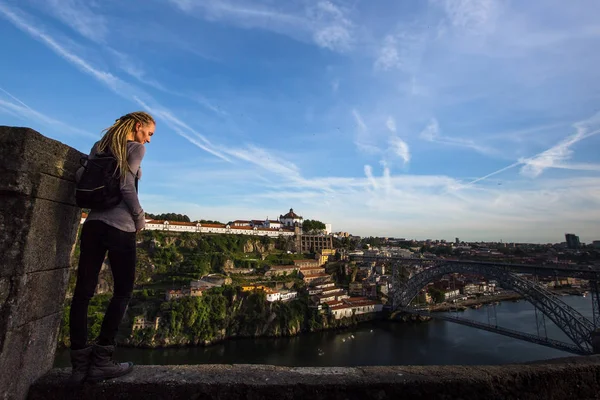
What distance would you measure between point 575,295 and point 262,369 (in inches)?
2607

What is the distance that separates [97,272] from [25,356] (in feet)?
1.29

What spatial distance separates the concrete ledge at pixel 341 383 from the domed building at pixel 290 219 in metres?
61.4

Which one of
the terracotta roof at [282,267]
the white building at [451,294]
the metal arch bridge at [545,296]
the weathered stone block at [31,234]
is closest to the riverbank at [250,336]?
the metal arch bridge at [545,296]

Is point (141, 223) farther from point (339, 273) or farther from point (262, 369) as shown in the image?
point (339, 273)

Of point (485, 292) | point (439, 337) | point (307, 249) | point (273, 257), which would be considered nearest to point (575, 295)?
point (485, 292)

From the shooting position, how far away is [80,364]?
1.35m

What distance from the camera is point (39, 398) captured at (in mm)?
1282

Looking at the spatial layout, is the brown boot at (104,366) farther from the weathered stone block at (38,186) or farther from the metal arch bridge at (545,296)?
the metal arch bridge at (545,296)

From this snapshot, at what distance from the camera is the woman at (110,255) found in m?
1.38

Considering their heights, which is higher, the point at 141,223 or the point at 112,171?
the point at 112,171

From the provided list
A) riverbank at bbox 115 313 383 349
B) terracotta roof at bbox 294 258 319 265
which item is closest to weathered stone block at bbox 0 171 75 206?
riverbank at bbox 115 313 383 349

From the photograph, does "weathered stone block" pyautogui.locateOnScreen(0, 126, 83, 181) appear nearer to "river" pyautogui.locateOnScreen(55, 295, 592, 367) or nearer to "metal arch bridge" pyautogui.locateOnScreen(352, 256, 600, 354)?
"river" pyautogui.locateOnScreen(55, 295, 592, 367)

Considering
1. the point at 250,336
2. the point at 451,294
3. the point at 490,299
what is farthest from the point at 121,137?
the point at 490,299

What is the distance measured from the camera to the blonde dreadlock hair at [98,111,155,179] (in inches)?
58.1
